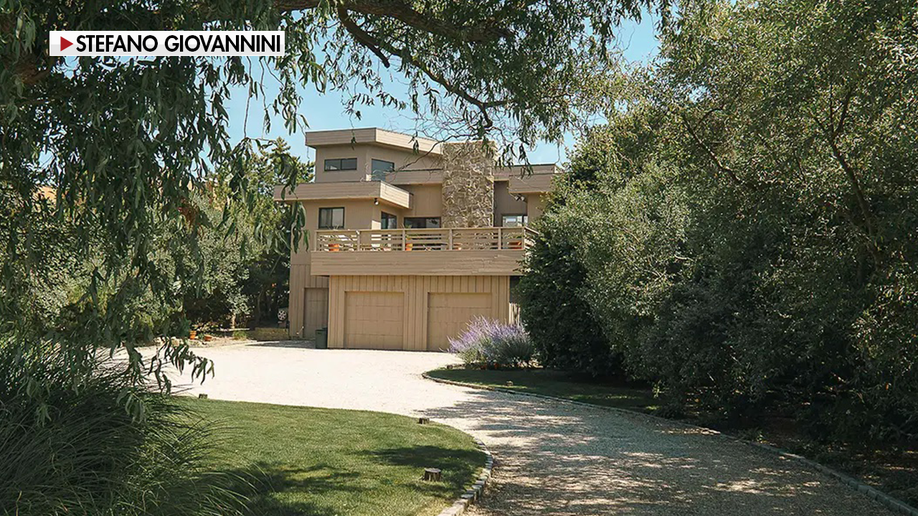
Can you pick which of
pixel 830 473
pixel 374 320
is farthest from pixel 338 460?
pixel 374 320

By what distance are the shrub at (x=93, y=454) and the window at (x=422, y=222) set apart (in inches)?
1115

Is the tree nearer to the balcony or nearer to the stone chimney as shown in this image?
the balcony

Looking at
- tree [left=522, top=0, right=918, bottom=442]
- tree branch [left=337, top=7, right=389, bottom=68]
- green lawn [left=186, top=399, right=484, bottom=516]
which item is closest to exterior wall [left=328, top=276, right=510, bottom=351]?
tree [left=522, top=0, right=918, bottom=442]

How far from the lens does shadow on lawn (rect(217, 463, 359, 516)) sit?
577 centimetres

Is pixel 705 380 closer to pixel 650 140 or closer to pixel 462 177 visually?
pixel 650 140

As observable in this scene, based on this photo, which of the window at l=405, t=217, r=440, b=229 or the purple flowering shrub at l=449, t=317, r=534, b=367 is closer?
the purple flowering shrub at l=449, t=317, r=534, b=367

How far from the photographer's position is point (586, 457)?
908 centimetres

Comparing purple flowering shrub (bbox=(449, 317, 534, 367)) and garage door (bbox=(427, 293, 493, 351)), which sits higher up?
garage door (bbox=(427, 293, 493, 351))

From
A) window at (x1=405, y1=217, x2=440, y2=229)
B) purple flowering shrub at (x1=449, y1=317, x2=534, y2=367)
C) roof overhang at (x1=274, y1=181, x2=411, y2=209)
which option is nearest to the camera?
purple flowering shrub at (x1=449, y1=317, x2=534, y2=367)

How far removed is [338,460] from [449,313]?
59.8 ft

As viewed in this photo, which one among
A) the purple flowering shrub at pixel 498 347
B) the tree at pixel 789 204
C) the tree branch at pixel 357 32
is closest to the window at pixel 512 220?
the purple flowering shrub at pixel 498 347

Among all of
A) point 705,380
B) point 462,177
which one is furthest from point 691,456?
point 462,177

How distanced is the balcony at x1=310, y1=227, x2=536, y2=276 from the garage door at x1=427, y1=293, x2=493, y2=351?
893mm

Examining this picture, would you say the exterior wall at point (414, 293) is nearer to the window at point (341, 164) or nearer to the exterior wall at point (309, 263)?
the exterior wall at point (309, 263)
